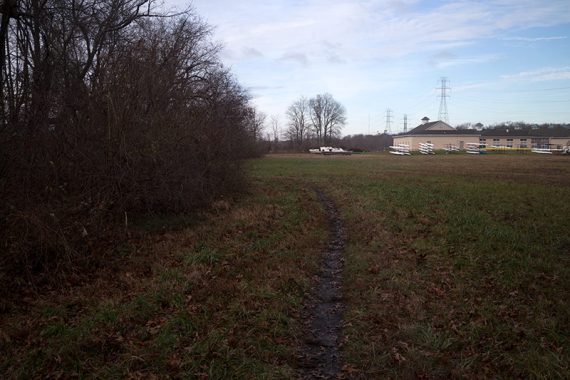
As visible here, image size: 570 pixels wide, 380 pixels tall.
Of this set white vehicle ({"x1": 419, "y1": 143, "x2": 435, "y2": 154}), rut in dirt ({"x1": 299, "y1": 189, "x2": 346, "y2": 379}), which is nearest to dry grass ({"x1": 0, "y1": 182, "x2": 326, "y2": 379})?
rut in dirt ({"x1": 299, "y1": 189, "x2": 346, "y2": 379})

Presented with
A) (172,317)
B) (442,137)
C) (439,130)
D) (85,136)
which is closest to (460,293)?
(172,317)

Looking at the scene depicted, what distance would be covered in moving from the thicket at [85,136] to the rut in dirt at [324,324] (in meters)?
4.54

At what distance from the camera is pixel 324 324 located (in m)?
6.42

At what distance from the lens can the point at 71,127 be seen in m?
9.35

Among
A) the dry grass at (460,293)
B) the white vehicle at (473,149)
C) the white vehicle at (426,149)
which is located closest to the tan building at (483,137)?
the white vehicle at (473,149)

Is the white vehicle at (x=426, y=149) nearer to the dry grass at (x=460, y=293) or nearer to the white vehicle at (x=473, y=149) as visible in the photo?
the white vehicle at (x=473, y=149)

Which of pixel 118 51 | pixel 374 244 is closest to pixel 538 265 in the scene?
pixel 374 244

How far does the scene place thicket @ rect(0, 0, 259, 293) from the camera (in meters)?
7.43

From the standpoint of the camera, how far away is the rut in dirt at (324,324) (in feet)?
16.9

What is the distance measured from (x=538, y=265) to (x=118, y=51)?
11.4m

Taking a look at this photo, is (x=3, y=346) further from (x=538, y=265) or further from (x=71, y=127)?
(x=538, y=265)

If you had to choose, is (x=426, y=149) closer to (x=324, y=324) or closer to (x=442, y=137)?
(x=442, y=137)

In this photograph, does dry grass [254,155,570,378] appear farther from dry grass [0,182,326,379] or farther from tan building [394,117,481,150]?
tan building [394,117,481,150]

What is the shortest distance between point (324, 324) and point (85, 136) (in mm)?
6886
